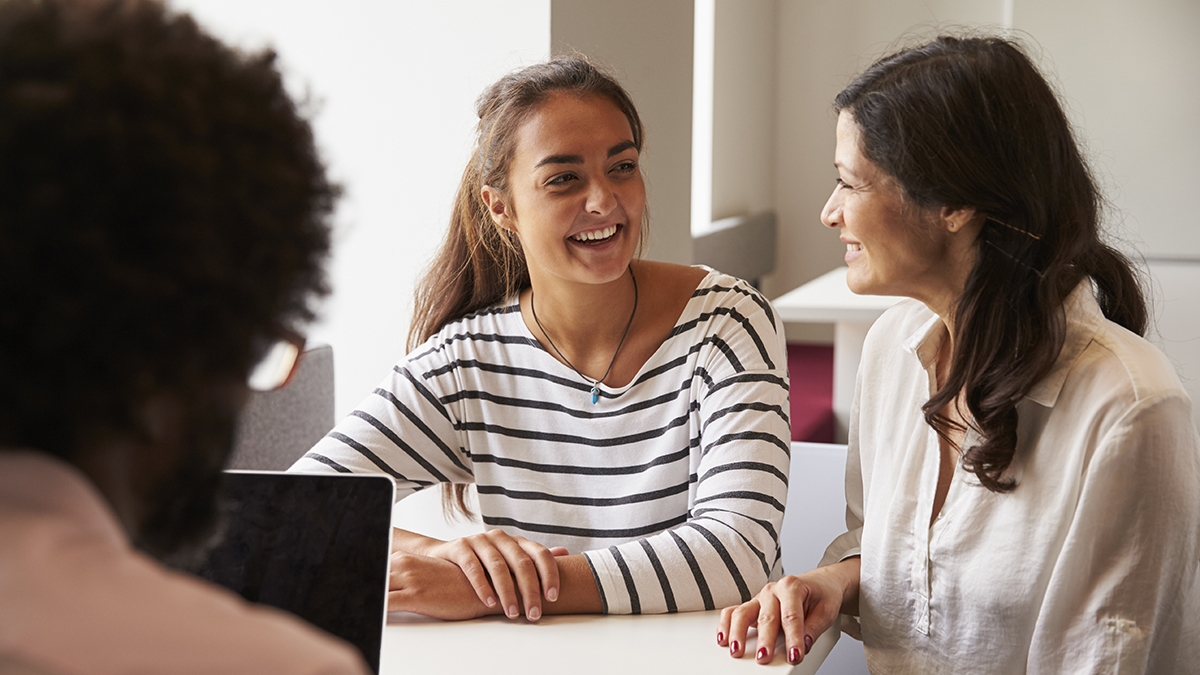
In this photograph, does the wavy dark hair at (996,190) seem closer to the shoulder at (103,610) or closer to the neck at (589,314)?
the neck at (589,314)

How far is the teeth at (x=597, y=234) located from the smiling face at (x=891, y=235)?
285 millimetres

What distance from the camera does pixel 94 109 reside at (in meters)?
0.32

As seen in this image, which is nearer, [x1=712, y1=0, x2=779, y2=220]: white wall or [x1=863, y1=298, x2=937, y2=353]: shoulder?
[x1=863, y1=298, x2=937, y2=353]: shoulder

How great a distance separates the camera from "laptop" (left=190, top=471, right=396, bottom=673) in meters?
0.79

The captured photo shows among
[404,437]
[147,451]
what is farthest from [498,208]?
[147,451]

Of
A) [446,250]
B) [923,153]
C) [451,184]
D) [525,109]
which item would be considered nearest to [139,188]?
[923,153]

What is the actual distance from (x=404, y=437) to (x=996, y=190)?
0.74 m

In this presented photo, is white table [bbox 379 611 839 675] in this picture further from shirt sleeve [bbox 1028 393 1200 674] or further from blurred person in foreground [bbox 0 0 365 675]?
blurred person in foreground [bbox 0 0 365 675]

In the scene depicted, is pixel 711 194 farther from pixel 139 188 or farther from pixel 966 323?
pixel 139 188

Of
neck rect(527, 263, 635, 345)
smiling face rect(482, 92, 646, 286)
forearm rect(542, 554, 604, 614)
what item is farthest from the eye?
forearm rect(542, 554, 604, 614)

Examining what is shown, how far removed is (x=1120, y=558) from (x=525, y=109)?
834 mm

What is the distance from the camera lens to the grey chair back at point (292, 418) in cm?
192

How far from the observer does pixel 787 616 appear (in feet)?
3.23

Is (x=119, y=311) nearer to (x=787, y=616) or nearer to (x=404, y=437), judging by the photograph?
(x=787, y=616)
